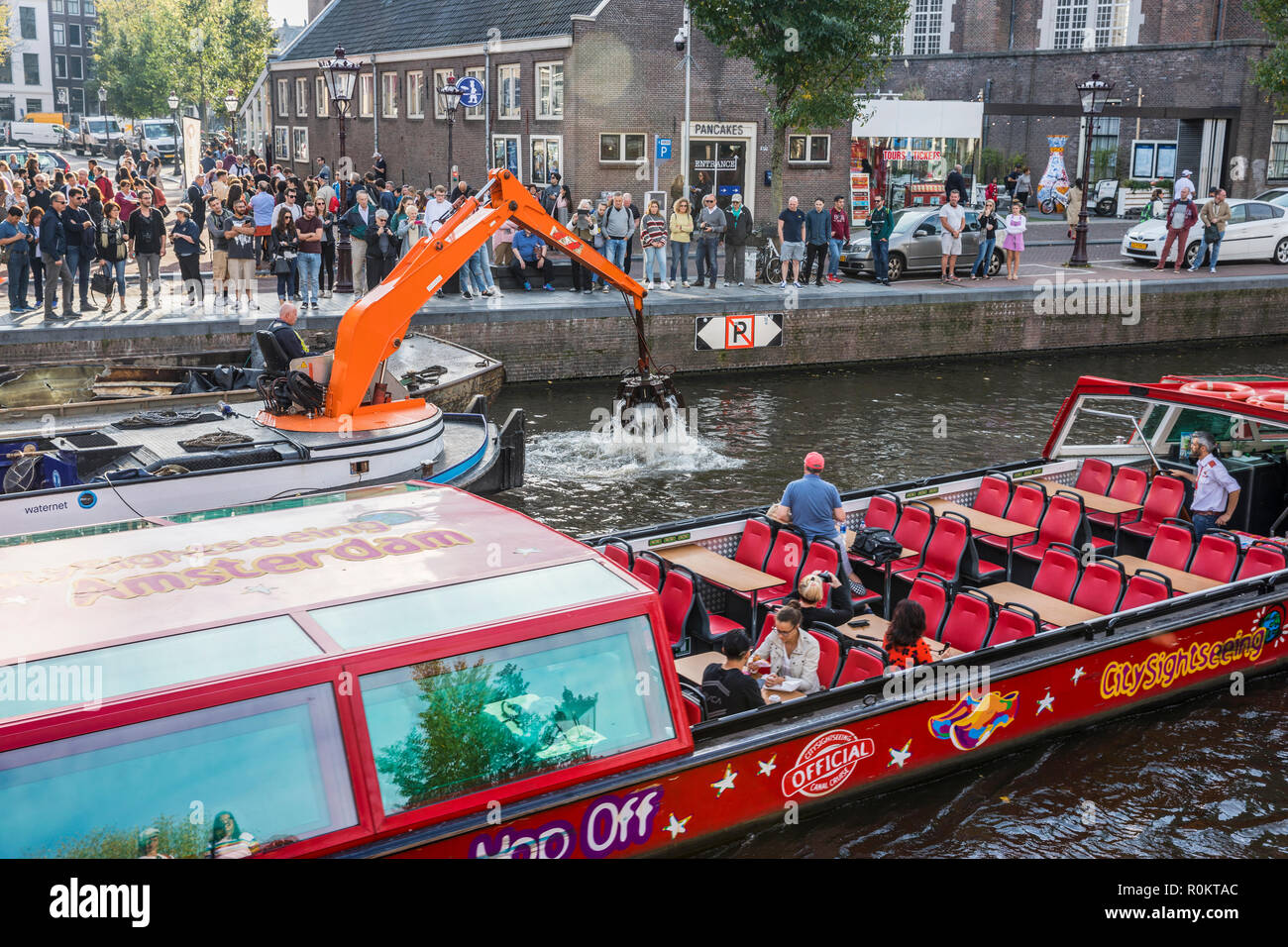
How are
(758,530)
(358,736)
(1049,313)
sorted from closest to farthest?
(358,736) → (758,530) → (1049,313)

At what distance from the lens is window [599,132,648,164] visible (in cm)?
3184

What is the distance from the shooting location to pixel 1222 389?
12.3 meters

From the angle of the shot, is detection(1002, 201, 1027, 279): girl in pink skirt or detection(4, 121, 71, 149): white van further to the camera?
detection(4, 121, 71, 149): white van

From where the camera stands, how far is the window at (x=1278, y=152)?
41.2m

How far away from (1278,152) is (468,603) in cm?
4257

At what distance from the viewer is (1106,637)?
31.0 feet

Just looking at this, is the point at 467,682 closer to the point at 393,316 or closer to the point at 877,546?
the point at 877,546

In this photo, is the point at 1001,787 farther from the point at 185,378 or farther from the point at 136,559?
the point at 185,378

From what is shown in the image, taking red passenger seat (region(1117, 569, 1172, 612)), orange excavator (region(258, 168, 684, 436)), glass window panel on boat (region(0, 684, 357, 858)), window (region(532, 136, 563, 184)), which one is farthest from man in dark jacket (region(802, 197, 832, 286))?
glass window panel on boat (region(0, 684, 357, 858))

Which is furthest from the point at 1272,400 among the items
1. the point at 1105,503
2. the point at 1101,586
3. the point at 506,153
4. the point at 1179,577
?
the point at 506,153

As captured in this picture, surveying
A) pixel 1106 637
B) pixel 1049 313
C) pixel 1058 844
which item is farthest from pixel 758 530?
→ pixel 1049 313

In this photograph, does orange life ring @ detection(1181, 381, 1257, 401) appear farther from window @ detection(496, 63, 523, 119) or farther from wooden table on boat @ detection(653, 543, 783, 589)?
window @ detection(496, 63, 523, 119)

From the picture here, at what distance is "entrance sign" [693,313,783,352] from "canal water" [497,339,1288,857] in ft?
2.11

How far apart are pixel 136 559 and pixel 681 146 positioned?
90.9 ft
